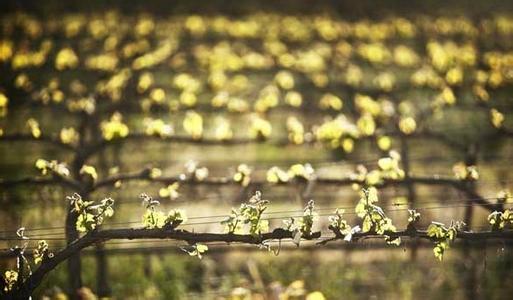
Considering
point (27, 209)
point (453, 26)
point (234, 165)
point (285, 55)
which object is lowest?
point (27, 209)

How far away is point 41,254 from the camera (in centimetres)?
361

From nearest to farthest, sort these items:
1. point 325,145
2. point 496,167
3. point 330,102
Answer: point 496,167 < point 325,145 < point 330,102

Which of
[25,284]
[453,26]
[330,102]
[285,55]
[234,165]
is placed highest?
[453,26]

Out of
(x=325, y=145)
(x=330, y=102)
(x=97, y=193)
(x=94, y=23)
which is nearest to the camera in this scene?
(x=97, y=193)

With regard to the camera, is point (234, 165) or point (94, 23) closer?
point (234, 165)

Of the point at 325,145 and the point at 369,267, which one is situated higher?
the point at 325,145

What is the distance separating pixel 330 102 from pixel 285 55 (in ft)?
6.74

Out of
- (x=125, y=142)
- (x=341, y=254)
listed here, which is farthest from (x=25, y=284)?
(x=125, y=142)

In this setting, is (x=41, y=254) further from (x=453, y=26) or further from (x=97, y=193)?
(x=453, y=26)

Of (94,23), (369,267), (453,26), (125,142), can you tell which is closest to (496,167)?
(369,267)

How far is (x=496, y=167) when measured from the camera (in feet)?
20.1

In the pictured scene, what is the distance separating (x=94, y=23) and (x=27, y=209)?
234 inches

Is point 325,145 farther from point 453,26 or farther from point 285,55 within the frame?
point 453,26

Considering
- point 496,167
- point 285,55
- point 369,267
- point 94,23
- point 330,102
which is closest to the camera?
point 369,267
